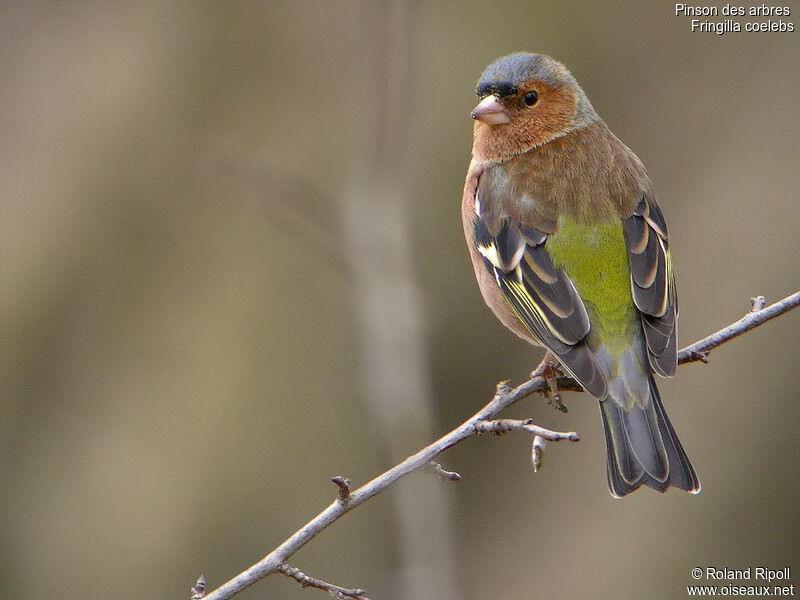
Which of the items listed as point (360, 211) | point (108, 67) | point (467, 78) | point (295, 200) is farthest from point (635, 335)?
point (108, 67)

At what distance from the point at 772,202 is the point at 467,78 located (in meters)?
2.20

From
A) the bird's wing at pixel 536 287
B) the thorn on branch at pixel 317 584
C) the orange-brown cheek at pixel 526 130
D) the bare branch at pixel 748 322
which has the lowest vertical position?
the thorn on branch at pixel 317 584

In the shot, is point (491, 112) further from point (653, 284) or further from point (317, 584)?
point (317, 584)

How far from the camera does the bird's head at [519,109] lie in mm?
4941

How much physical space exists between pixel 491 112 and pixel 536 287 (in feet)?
3.24

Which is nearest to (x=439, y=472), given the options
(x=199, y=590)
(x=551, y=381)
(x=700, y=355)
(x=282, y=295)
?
(x=199, y=590)

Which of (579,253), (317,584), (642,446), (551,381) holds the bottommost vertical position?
(317,584)

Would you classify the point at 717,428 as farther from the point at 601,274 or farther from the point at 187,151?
the point at 187,151

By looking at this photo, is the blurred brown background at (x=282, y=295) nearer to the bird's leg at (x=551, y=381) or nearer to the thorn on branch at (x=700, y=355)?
the bird's leg at (x=551, y=381)

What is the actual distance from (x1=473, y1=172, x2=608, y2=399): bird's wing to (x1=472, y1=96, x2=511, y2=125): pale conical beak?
1.11 ft

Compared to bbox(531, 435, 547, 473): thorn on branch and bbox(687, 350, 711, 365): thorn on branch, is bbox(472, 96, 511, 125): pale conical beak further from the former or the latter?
bbox(531, 435, 547, 473): thorn on branch

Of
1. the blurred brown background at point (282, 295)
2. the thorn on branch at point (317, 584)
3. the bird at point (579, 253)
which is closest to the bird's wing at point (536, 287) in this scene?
the bird at point (579, 253)

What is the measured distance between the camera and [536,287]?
4.38 meters

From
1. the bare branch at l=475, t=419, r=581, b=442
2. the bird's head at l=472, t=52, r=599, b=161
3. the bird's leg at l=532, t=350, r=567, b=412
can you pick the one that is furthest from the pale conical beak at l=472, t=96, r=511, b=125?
the bare branch at l=475, t=419, r=581, b=442
